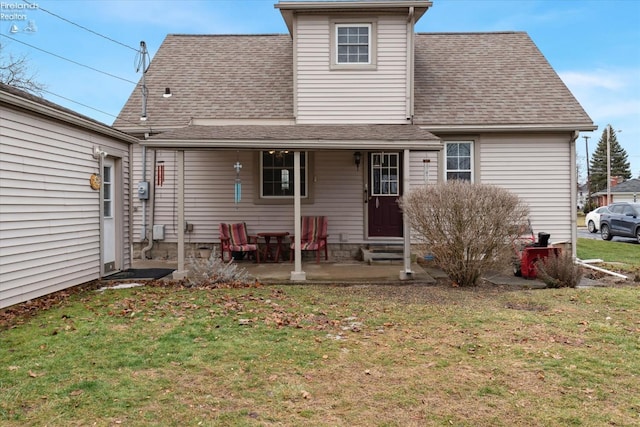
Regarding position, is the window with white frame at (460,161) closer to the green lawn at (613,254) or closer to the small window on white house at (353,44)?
the small window on white house at (353,44)

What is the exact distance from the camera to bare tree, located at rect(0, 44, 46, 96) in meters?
18.7

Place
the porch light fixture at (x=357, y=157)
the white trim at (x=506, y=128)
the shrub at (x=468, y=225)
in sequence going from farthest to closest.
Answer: the porch light fixture at (x=357, y=157)
the white trim at (x=506, y=128)
the shrub at (x=468, y=225)

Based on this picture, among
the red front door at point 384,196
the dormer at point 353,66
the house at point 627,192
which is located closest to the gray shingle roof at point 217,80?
the dormer at point 353,66

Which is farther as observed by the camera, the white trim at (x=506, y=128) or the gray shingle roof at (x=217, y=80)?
the gray shingle roof at (x=217, y=80)

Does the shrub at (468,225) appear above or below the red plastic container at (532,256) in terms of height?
above

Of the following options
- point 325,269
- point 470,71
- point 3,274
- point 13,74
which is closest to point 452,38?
point 470,71

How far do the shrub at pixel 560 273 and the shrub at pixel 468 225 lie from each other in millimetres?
781

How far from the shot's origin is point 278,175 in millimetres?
10086

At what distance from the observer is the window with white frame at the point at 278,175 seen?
9.99 meters

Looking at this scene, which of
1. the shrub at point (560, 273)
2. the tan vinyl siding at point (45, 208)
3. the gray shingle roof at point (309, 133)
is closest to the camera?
the tan vinyl siding at point (45, 208)

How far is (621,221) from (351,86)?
1305 cm

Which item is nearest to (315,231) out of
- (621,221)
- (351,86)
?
(351,86)

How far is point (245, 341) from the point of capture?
4.26m

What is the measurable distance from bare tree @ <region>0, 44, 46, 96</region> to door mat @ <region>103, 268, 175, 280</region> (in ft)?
48.2
